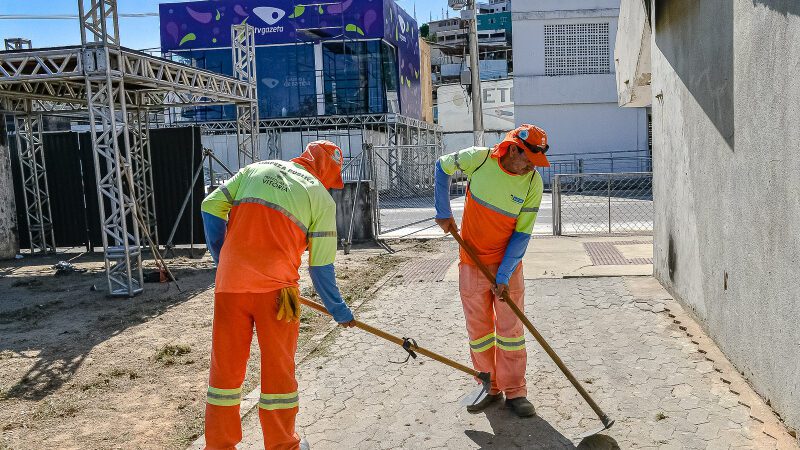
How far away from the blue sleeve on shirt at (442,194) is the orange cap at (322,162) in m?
1.01

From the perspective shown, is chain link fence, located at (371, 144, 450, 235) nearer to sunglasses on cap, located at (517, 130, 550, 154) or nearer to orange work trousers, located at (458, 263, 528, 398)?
orange work trousers, located at (458, 263, 528, 398)

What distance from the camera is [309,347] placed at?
6285mm

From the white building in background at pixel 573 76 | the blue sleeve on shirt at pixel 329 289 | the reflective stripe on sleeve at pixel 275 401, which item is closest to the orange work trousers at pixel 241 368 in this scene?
the reflective stripe on sleeve at pixel 275 401

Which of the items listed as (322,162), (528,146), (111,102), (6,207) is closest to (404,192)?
(6,207)

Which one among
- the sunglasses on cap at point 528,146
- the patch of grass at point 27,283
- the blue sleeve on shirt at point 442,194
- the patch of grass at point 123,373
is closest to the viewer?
the sunglasses on cap at point 528,146

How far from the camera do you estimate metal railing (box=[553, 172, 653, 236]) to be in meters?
12.7

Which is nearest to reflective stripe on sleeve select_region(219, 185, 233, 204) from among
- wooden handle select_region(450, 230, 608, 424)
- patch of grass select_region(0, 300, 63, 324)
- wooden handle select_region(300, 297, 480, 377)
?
wooden handle select_region(300, 297, 480, 377)

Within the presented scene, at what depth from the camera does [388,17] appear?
2753 cm

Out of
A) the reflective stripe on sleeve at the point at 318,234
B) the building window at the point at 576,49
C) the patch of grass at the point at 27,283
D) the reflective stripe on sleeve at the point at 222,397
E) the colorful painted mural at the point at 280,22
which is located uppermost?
the colorful painted mural at the point at 280,22

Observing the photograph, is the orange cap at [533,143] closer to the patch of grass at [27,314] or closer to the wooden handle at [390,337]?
the wooden handle at [390,337]

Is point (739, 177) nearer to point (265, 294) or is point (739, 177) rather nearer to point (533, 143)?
point (533, 143)

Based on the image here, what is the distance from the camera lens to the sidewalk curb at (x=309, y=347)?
14.7 feet

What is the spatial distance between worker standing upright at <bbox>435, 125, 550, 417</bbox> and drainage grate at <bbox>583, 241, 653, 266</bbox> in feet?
16.9

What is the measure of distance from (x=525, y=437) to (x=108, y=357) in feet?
14.3
